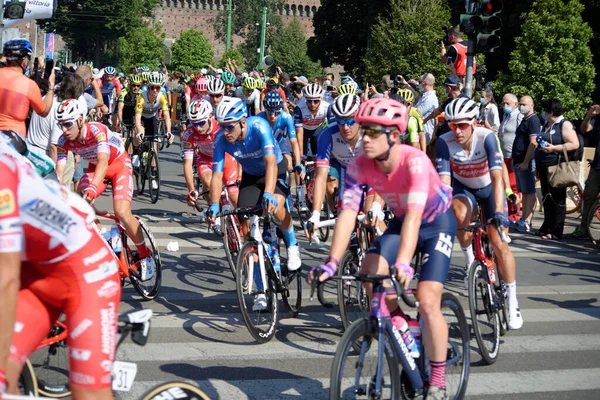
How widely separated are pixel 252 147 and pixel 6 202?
5209 mm

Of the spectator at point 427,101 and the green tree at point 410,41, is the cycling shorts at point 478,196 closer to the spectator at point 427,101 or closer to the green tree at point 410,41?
the spectator at point 427,101

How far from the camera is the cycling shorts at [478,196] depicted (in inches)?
334

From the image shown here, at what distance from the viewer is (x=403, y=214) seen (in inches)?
228

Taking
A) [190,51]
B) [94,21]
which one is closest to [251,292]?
[94,21]

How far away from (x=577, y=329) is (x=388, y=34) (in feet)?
92.2

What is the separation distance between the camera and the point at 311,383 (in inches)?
→ 259

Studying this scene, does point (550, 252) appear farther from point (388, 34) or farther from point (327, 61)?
point (327, 61)

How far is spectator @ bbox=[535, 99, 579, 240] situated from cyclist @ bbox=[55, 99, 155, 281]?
7.64 meters

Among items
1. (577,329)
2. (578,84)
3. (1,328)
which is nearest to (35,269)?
(1,328)

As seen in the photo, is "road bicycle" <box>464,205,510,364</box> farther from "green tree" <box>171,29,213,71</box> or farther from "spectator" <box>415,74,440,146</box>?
"green tree" <box>171,29,213,71</box>

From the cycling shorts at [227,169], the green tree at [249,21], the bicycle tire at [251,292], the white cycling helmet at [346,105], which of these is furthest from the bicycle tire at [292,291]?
the green tree at [249,21]

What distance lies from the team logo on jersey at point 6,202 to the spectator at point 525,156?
11.9 metres

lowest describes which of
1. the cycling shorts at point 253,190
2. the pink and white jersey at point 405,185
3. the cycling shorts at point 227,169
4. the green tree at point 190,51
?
the green tree at point 190,51

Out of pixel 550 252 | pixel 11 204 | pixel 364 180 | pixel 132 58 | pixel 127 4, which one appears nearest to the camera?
pixel 11 204
